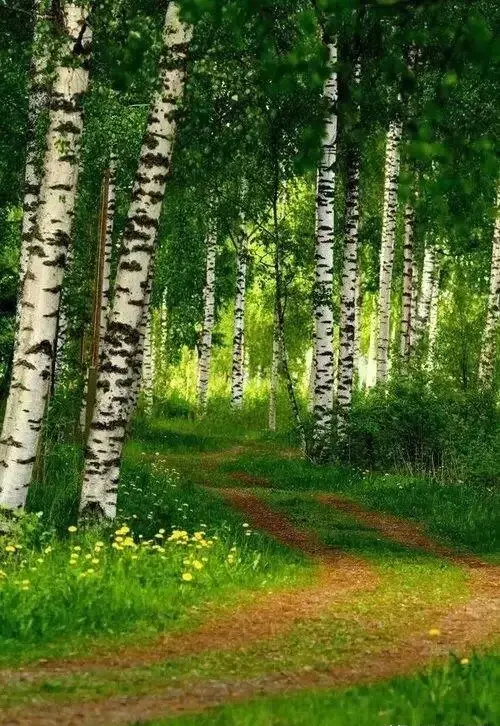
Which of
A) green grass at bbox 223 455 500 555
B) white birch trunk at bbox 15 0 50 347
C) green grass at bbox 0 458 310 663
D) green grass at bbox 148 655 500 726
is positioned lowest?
green grass at bbox 148 655 500 726

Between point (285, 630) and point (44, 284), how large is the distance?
4.74 metres

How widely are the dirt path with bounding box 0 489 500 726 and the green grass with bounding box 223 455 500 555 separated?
1.55m

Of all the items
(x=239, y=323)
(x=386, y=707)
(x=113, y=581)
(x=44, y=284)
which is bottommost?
(x=386, y=707)

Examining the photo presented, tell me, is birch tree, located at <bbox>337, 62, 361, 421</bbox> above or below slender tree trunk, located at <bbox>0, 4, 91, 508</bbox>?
above

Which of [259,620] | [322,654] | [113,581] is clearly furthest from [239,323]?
[322,654]

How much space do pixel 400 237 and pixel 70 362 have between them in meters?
19.0

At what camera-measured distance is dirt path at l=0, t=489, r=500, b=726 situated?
21.6ft

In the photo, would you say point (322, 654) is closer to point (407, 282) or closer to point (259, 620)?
point (259, 620)

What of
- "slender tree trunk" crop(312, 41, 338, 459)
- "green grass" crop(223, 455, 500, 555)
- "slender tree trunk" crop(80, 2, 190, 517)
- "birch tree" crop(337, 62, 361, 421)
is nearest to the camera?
"slender tree trunk" crop(80, 2, 190, 517)

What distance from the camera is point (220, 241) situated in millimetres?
39594

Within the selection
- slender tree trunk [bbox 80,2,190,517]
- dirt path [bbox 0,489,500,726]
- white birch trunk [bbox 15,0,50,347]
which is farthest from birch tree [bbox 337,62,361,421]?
slender tree trunk [bbox 80,2,190,517]

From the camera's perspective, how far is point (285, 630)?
30.9ft

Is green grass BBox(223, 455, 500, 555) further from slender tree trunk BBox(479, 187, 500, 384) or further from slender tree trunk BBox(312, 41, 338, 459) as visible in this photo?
slender tree trunk BBox(479, 187, 500, 384)

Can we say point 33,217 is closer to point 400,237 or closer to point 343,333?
point 343,333
